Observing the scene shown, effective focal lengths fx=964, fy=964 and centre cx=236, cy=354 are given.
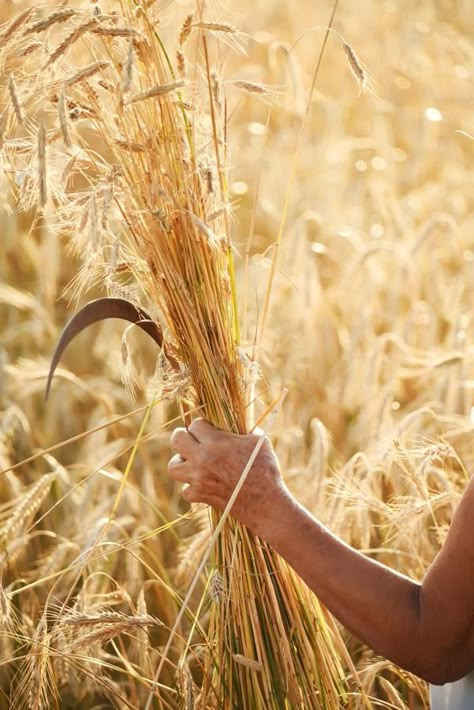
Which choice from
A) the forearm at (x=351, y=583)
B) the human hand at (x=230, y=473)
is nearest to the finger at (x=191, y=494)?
the human hand at (x=230, y=473)

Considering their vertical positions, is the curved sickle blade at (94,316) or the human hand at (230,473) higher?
the curved sickle blade at (94,316)

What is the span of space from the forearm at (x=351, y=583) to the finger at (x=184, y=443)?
15 centimetres

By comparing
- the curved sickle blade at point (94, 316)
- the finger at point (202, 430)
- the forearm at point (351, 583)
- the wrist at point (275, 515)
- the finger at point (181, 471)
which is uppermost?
the curved sickle blade at point (94, 316)

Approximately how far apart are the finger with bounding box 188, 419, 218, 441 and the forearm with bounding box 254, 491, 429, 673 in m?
0.14

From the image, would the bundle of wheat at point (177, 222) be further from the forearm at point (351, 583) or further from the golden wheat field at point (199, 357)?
the forearm at point (351, 583)

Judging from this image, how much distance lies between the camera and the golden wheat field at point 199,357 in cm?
138

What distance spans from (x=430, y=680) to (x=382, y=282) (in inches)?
70.0

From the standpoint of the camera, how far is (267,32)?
515 cm

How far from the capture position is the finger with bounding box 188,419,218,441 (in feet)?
4.87

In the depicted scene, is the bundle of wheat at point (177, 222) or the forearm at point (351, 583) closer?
the bundle of wheat at point (177, 222)

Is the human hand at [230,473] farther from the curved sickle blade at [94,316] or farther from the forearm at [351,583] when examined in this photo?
the curved sickle blade at [94,316]

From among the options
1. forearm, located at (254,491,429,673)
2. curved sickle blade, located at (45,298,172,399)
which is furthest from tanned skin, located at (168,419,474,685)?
curved sickle blade, located at (45,298,172,399)

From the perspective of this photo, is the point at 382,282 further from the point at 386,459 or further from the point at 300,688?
the point at 300,688

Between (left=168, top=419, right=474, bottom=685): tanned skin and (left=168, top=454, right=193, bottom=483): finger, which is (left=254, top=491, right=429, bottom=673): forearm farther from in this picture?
(left=168, top=454, right=193, bottom=483): finger
